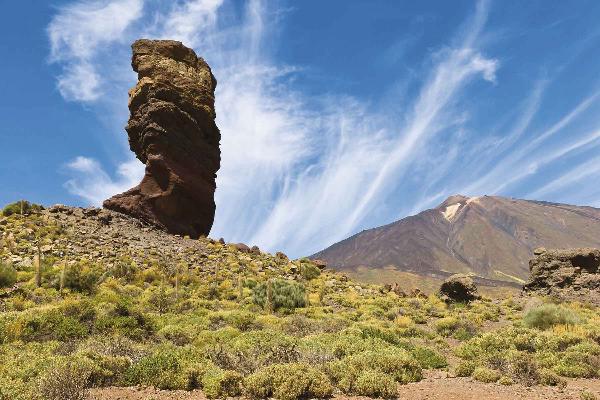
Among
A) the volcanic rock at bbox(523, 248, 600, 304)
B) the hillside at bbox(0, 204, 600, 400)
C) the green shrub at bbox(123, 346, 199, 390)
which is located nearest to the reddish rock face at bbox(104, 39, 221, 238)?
the hillside at bbox(0, 204, 600, 400)

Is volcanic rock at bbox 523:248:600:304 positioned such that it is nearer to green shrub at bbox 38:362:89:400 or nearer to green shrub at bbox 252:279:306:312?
green shrub at bbox 252:279:306:312

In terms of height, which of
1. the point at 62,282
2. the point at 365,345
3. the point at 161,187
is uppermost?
the point at 161,187

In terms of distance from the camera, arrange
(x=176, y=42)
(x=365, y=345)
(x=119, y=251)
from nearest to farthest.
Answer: (x=365, y=345) → (x=119, y=251) → (x=176, y=42)

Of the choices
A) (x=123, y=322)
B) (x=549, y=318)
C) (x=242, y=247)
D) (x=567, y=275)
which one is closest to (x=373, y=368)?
(x=123, y=322)

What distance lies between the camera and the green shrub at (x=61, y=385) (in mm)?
7324

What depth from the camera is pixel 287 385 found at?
8.51 metres

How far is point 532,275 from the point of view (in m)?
33.0

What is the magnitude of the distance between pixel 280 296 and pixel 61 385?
54.7 feet

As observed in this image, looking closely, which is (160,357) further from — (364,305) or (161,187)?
(161,187)

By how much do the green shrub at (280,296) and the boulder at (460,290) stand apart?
447 inches

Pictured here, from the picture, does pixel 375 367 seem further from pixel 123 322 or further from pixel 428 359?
pixel 123 322

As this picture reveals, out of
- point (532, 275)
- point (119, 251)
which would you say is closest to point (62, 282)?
point (119, 251)

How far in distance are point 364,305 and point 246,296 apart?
6291 millimetres

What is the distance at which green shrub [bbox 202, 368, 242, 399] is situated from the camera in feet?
28.2
